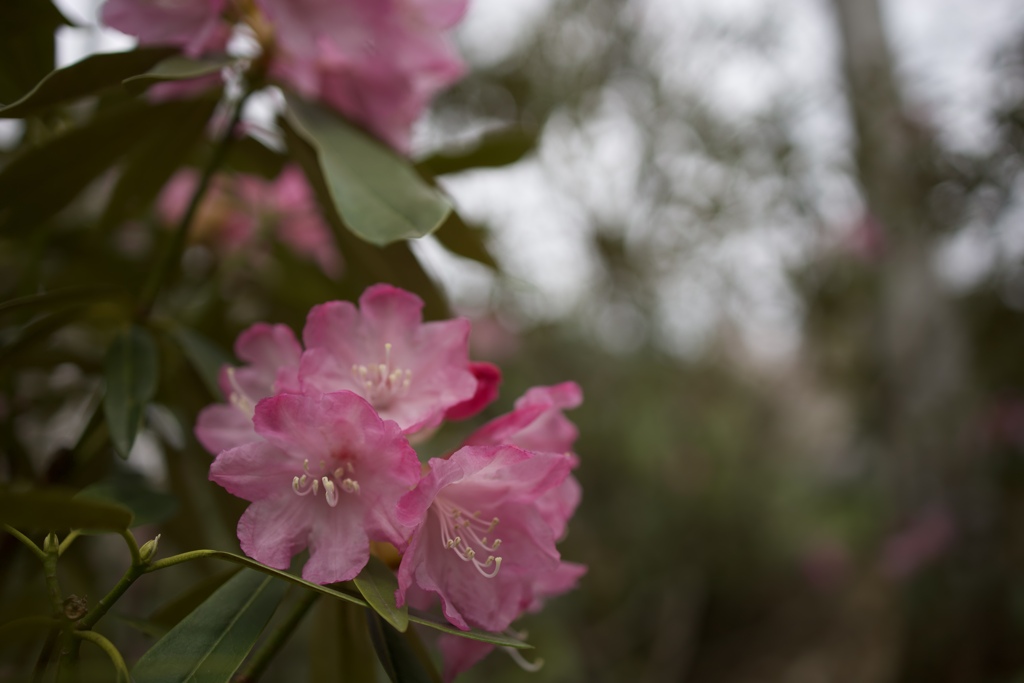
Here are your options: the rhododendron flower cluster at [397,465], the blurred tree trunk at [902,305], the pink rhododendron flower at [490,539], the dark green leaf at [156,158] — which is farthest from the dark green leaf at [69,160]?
the blurred tree trunk at [902,305]

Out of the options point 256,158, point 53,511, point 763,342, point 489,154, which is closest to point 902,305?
point 763,342

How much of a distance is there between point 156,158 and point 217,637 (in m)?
0.52

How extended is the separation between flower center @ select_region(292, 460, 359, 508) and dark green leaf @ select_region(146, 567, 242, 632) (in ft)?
0.39

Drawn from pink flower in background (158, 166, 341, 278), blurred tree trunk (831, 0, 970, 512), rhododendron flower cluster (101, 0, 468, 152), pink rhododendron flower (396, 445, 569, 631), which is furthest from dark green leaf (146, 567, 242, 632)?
blurred tree trunk (831, 0, 970, 512)

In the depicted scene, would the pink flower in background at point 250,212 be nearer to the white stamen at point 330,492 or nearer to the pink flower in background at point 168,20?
the pink flower in background at point 168,20

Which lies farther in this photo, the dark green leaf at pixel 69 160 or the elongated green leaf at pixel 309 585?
the dark green leaf at pixel 69 160

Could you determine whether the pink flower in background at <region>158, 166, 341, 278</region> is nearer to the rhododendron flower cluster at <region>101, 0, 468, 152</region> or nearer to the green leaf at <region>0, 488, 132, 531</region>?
the rhododendron flower cluster at <region>101, 0, 468, 152</region>

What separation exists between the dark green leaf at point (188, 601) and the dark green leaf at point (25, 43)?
44cm

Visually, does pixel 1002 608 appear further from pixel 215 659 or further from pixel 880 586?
pixel 215 659

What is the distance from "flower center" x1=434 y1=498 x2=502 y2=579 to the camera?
1.55 feet

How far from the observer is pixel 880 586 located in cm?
329

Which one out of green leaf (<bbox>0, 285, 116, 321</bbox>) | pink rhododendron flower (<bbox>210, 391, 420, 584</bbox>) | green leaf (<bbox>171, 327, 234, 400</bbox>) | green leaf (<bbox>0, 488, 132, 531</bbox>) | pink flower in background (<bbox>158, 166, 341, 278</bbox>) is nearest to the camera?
green leaf (<bbox>0, 488, 132, 531</bbox>)

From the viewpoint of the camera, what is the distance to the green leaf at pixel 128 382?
53 cm

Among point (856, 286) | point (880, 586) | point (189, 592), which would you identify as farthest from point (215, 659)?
point (880, 586)
